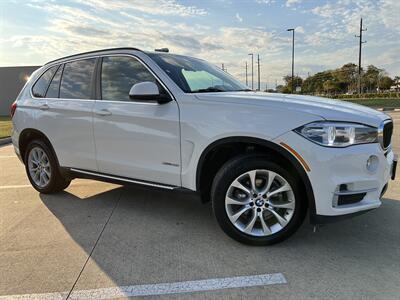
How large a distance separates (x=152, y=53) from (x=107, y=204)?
205cm

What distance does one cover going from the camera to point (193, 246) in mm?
3441

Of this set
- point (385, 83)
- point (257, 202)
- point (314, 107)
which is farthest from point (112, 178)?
point (385, 83)

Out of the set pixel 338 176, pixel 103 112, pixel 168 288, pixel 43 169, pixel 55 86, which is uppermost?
pixel 55 86

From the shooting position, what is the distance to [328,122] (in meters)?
2.96

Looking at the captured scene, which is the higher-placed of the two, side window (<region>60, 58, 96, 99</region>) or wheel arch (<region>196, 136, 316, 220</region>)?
side window (<region>60, 58, 96, 99</region>)

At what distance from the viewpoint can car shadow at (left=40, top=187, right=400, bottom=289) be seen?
9.77 feet

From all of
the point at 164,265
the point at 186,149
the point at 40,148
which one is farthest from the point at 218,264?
the point at 40,148

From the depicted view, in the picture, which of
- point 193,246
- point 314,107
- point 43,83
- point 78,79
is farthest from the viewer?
point 43,83

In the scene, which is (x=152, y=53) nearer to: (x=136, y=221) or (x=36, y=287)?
(x=136, y=221)

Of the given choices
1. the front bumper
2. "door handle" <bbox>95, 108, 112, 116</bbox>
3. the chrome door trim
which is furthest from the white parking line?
"door handle" <bbox>95, 108, 112, 116</bbox>

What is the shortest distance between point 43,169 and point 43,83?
47.9 inches

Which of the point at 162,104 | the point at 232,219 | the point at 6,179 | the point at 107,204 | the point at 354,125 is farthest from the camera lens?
the point at 6,179

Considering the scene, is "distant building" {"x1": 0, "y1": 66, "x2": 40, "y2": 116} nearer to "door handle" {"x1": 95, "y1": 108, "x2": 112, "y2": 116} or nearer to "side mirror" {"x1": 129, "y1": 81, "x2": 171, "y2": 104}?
Result: "door handle" {"x1": 95, "y1": 108, "x2": 112, "y2": 116}

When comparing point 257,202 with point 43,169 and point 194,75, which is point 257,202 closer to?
point 194,75
